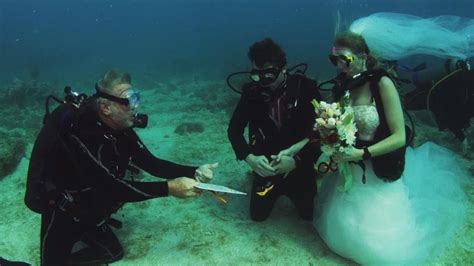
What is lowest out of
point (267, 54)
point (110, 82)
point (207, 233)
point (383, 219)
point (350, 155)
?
point (207, 233)

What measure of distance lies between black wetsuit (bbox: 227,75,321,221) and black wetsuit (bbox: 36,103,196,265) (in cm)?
152

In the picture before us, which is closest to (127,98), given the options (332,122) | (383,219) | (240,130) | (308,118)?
(240,130)

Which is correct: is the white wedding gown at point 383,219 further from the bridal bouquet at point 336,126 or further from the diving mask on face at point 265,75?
the diving mask on face at point 265,75

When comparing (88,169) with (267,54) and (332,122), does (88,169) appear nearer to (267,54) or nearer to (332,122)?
(267,54)

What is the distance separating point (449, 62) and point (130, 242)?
598cm

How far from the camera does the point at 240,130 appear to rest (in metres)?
4.91

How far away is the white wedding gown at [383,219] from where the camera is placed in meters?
3.80

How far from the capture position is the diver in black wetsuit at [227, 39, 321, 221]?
4246 millimetres

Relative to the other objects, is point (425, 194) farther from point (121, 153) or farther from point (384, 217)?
point (121, 153)

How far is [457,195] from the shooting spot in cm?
466

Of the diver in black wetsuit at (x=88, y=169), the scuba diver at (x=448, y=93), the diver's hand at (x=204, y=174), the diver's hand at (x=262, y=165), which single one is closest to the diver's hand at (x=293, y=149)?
the diver's hand at (x=262, y=165)

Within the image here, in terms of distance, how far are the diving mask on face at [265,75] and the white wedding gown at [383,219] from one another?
100cm

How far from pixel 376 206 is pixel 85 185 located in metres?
3.10

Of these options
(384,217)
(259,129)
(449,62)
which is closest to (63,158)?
(259,129)
